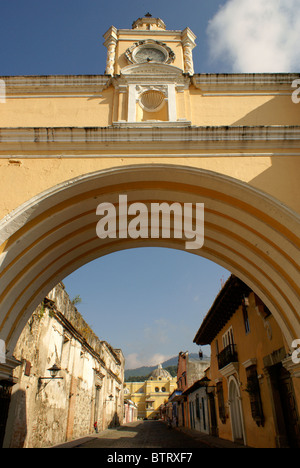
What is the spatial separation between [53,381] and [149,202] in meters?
7.08

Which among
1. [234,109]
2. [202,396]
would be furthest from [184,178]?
[202,396]

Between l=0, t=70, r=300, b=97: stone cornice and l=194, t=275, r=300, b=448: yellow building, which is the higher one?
l=0, t=70, r=300, b=97: stone cornice

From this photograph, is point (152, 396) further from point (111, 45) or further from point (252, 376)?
point (111, 45)

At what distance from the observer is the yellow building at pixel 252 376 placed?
6.95 meters

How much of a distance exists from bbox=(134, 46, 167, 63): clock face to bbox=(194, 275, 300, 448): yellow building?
5.05 metres

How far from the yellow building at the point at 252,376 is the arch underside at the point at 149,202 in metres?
1.10

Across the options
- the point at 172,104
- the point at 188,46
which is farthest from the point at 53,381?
→ the point at 188,46

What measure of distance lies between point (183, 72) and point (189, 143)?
1.55m

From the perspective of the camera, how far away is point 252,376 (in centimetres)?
862

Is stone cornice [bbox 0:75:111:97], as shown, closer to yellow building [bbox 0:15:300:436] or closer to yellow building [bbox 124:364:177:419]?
yellow building [bbox 0:15:300:436]

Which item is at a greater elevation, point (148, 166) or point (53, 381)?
point (148, 166)

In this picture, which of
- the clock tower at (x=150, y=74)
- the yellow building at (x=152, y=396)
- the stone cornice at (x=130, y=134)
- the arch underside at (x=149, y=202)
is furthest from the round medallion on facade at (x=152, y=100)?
the yellow building at (x=152, y=396)

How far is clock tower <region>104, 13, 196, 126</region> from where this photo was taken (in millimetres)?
4820

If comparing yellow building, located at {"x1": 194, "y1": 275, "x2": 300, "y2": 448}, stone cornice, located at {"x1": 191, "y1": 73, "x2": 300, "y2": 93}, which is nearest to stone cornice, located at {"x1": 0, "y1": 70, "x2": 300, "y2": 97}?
stone cornice, located at {"x1": 191, "y1": 73, "x2": 300, "y2": 93}
